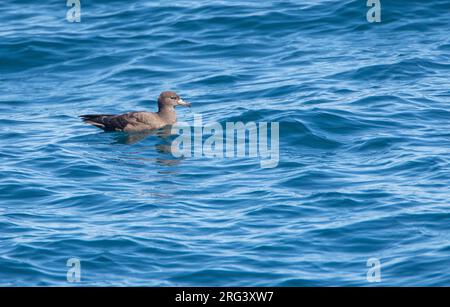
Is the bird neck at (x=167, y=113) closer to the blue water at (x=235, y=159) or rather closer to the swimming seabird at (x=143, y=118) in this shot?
the swimming seabird at (x=143, y=118)

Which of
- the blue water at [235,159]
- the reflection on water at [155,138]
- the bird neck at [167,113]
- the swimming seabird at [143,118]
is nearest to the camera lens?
the blue water at [235,159]

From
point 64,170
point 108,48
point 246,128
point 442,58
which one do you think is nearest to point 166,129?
point 246,128

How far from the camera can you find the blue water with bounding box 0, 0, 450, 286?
12.2 meters

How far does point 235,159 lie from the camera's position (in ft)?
53.3

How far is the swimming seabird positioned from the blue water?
0.24 meters

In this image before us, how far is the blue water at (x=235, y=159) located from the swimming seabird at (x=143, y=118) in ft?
0.79

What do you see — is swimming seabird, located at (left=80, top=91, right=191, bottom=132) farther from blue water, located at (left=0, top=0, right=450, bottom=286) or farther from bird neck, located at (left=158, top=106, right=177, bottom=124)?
blue water, located at (left=0, top=0, right=450, bottom=286)

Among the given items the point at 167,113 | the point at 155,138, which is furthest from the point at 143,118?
the point at 167,113

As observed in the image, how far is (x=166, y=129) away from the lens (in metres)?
18.7

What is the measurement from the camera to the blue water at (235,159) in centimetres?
1220

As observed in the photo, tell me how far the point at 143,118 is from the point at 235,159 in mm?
2788

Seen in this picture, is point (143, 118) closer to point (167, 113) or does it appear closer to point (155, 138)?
point (155, 138)

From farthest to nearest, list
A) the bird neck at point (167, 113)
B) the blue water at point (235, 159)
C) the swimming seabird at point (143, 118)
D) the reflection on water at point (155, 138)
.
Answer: the bird neck at point (167, 113) → the swimming seabird at point (143, 118) → the reflection on water at point (155, 138) → the blue water at point (235, 159)

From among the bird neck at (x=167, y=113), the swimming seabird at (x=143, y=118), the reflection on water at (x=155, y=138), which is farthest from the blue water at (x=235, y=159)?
the bird neck at (x=167, y=113)
